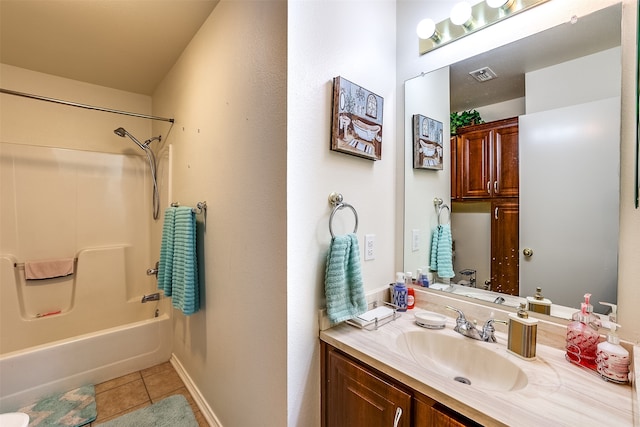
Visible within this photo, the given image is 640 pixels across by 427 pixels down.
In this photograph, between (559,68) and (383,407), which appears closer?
(383,407)

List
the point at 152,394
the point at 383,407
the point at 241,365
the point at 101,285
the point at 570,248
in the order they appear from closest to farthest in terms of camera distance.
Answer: the point at 383,407, the point at 570,248, the point at 241,365, the point at 152,394, the point at 101,285

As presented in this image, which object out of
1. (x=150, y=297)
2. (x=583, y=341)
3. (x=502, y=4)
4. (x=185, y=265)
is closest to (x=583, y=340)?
(x=583, y=341)

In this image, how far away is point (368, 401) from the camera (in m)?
0.93

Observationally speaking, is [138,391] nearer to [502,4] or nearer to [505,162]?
[505,162]

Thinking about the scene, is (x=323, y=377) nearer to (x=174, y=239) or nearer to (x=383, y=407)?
(x=383, y=407)

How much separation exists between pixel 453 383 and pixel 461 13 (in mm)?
1492

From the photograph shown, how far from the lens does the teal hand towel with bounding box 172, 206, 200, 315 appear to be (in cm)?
161

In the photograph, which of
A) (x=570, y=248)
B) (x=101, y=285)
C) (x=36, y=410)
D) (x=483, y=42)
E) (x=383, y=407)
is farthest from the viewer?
(x=101, y=285)

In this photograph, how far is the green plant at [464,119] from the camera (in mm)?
1271

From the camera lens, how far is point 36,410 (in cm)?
171

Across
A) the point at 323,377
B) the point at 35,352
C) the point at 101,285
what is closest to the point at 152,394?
the point at 35,352

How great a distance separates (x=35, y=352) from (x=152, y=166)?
1.56 meters

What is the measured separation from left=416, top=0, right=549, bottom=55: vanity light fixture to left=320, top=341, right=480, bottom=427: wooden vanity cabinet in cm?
152

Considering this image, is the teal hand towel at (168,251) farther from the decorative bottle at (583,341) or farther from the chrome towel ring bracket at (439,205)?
the decorative bottle at (583,341)
